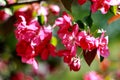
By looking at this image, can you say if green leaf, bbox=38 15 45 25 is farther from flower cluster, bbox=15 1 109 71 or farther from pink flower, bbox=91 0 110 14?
pink flower, bbox=91 0 110 14

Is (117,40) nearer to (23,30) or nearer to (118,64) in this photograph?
(118,64)

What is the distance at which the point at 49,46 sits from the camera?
2033 millimetres

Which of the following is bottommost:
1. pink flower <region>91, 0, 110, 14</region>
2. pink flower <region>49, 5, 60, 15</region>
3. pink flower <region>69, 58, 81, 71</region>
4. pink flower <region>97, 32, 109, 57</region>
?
pink flower <region>69, 58, 81, 71</region>

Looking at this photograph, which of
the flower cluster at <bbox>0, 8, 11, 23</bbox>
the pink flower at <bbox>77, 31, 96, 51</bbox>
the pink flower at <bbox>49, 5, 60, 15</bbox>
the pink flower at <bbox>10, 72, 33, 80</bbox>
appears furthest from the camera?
the pink flower at <bbox>10, 72, 33, 80</bbox>

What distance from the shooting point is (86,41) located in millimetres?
1790

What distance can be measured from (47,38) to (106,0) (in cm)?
32

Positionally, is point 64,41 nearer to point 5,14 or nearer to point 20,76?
point 5,14

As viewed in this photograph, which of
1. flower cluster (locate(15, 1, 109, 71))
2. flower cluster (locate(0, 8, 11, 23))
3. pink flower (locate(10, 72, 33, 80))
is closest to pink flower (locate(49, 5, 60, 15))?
flower cluster (locate(0, 8, 11, 23))

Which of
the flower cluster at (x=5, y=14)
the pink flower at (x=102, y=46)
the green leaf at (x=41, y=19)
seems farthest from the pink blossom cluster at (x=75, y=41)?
the flower cluster at (x=5, y=14)

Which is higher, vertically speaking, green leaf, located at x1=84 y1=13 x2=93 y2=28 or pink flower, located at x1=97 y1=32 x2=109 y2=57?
green leaf, located at x1=84 y1=13 x2=93 y2=28

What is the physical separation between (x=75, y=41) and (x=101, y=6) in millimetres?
179

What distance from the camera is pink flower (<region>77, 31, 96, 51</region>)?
70.7 inches

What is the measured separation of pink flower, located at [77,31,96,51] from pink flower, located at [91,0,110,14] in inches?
4.2

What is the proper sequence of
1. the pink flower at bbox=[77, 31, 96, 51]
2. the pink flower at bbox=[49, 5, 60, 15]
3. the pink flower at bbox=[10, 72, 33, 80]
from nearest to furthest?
1. the pink flower at bbox=[77, 31, 96, 51]
2. the pink flower at bbox=[49, 5, 60, 15]
3. the pink flower at bbox=[10, 72, 33, 80]
